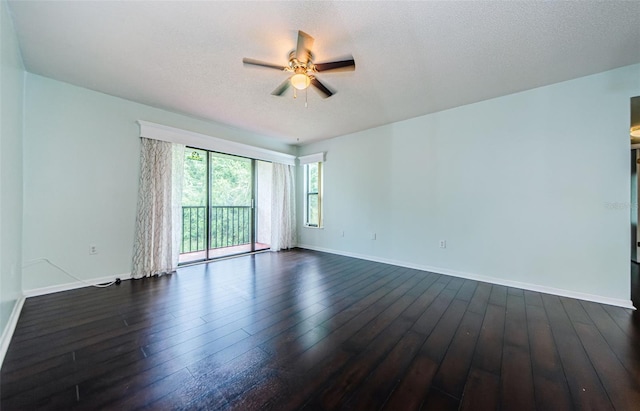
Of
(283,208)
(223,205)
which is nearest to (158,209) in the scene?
(223,205)

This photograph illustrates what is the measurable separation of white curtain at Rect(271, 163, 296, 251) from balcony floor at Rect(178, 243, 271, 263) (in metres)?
0.37

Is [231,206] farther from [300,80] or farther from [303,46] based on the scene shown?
A: [303,46]

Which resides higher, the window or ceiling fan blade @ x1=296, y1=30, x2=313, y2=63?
ceiling fan blade @ x1=296, y1=30, x2=313, y2=63

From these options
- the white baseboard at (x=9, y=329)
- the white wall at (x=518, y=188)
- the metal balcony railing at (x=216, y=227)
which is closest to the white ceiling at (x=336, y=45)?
the white wall at (x=518, y=188)

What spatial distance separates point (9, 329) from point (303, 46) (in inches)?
128

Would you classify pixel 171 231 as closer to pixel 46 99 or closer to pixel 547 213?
pixel 46 99

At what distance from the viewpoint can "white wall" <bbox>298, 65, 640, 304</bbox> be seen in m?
2.52

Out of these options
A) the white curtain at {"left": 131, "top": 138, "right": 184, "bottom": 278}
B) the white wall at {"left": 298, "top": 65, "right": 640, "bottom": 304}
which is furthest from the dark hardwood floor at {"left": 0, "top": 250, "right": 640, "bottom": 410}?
the white curtain at {"left": 131, "top": 138, "right": 184, "bottom": 278}

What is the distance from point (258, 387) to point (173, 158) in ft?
11.5

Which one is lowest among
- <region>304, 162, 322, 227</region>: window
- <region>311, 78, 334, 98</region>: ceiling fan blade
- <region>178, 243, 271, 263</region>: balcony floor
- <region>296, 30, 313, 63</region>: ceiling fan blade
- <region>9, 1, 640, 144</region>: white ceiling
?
<region>178, 243, 271, 263</region>: balcony floor

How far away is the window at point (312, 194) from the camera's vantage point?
5.46 meters

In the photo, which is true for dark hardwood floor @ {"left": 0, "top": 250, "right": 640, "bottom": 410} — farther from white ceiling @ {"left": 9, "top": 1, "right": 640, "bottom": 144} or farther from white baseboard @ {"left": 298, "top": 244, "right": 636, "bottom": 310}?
white ceiling @ {"left": 9, "top": 1, "right": 640, "bottom": 144}

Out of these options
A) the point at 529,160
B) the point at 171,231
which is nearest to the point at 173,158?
the point at 171,231

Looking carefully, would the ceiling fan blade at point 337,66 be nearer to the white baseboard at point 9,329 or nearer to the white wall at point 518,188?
the white wall at point 518,188
